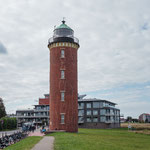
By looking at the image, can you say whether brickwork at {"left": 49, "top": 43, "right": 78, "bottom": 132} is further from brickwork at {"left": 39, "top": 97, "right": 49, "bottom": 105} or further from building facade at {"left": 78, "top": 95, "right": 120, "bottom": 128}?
brickwork at {"left": 39, "top": 97, "right": 49, "bottom": 105}

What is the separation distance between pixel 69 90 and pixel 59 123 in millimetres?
Answer: 4955

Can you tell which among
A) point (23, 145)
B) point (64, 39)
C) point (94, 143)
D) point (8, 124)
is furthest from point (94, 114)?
point (23, 145)

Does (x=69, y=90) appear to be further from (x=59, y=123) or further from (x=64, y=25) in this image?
(x=64, y=25)

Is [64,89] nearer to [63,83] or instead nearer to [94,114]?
[63,83]

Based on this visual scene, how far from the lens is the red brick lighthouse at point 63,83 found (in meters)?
32.9

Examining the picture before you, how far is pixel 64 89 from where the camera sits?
1307 inches

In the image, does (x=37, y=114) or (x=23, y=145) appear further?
(x=37, y=114)

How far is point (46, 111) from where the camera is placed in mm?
90812

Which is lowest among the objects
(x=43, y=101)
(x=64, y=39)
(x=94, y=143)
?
(x=94, y=143)

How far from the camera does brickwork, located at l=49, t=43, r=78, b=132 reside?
108 ft

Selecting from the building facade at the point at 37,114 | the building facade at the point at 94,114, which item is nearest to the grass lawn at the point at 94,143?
the building facade at the point at 94,114

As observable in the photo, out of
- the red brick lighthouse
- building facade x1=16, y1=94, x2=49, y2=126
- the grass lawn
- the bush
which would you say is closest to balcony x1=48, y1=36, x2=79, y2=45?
the red brick lighthouse

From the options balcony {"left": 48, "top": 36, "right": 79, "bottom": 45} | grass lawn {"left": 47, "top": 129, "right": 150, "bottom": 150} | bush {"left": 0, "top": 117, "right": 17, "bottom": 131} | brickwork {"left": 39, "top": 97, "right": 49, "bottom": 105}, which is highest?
balcony {"left": 48, "top": 36, "right": 79, "bottom": 45}

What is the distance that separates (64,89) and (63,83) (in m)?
0.89
